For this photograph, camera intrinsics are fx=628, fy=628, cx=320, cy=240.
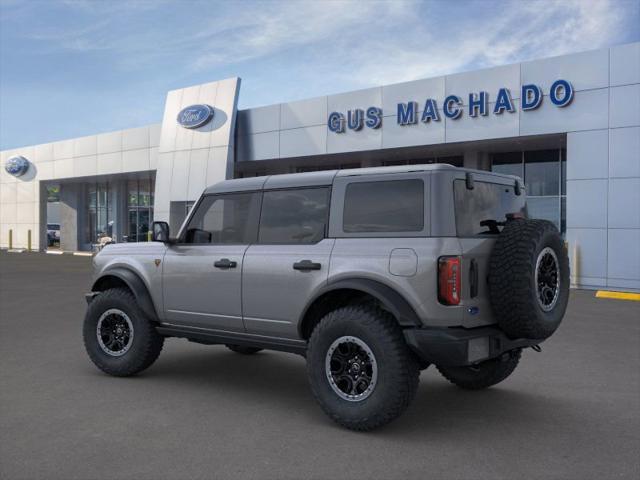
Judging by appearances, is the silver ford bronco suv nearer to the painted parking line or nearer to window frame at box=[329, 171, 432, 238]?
window frame at box=[329, 171, 432, 238]

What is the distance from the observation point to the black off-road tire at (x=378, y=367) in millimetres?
4664

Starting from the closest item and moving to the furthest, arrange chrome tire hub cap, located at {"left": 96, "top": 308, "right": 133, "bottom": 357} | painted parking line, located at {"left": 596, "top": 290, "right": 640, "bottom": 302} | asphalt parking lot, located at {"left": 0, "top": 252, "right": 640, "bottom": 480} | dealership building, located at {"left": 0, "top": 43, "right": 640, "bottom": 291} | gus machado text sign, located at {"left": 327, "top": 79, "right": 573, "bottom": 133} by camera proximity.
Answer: asphalt parking lot, located at {"left": 0, "top": 252, "right": 640, "bottom": 480} < chrome tire hub cap, located at {"left": 96, "top": 308, "right": 133, "bottom": 357} < painted parking line, located at {"left": 596, "top": 290, "right": 640, "bottom": 302} < dealership building, located at {"left": 0, "top": 43, "right": 640, "bottom": 291} < gus machado text sign, located at {"left": 327, "top": 79, "right": 573, "bottom": 133}

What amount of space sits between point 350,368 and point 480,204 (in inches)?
67.8

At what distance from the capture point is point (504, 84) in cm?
1822

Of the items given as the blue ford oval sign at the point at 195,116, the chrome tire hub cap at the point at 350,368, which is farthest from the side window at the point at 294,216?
the blue ford oval sign at the point at 195,116

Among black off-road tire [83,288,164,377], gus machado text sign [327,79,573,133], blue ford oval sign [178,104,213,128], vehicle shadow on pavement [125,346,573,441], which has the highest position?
blue ford oval sign [178,104,213,128]

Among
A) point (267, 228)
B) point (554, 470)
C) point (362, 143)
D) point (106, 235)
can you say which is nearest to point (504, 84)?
point (362, 143)

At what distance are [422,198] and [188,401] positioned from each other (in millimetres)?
2814

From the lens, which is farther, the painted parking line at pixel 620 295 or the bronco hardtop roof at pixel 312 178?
the painted parking line at pixel 620 295

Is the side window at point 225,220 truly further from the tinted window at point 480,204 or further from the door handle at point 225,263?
the tinted window at point 480,204

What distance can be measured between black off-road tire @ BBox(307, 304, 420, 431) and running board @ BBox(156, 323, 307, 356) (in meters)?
0.37

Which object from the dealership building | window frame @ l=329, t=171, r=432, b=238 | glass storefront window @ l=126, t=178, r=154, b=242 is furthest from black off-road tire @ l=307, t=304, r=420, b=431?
glass storefront window @ l=126, t=178, r=154, b=242

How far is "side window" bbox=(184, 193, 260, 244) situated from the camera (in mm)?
5934

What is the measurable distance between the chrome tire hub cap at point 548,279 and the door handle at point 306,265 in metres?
1.75
